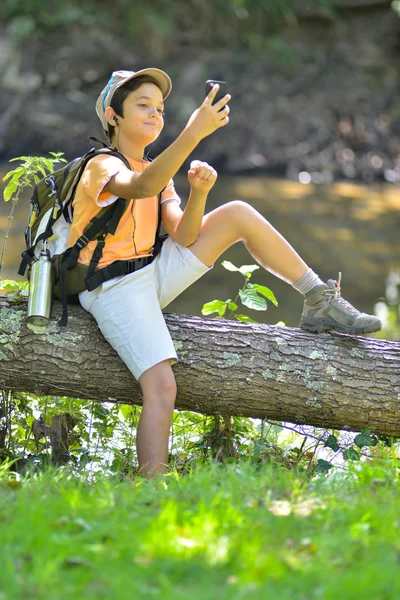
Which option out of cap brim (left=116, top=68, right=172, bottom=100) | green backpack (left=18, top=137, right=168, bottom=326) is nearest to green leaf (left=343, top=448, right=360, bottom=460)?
green backpack (left=18, top=137, right=168, bottom=326)

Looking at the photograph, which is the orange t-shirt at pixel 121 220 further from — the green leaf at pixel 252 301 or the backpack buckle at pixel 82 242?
the green leaf at pixel 252 301

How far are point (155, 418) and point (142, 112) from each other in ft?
4.77

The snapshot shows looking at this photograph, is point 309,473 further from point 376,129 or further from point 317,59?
point 317,59

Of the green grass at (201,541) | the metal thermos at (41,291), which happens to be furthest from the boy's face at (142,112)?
the green grass at (201,541)

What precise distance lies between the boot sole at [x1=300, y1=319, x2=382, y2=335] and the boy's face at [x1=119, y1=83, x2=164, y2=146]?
1.19 m

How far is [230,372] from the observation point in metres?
3.69

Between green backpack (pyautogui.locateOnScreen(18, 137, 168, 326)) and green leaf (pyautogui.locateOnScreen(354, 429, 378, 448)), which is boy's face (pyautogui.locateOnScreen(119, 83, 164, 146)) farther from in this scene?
green leaf (pyautogui.locateOnScreen(354, 429, 378, 448))

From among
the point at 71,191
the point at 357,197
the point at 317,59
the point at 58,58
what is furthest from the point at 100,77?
the point at 71,191

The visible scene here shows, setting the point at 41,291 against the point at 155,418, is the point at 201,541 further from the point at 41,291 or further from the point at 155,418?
the point at 41,291

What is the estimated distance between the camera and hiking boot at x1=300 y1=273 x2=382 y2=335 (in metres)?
3.74

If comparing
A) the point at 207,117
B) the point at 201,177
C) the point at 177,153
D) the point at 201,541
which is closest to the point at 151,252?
the point at 201,177

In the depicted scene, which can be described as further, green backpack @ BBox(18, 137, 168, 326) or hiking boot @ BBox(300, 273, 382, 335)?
hiking boot @ BBox(300, 273, 382, 335)

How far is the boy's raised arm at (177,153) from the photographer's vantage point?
318cm

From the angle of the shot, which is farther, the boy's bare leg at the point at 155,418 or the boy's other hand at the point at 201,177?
the boy's other hand at the point at 201,177
